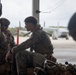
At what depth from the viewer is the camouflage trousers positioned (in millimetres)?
4789

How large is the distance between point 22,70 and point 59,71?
0.96 meters

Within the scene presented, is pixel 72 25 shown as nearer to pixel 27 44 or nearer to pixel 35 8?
pixel 27 44

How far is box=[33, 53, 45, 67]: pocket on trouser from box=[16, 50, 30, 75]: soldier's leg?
0.12 meters

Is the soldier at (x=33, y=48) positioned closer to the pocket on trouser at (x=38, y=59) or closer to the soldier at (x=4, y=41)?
the pocket on trouser at (x=38, y=59)

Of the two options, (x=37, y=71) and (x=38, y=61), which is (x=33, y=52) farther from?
(x=37, y=71)

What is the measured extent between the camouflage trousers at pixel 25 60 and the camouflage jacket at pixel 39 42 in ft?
0.38

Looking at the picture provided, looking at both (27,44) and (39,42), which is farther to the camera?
(39,42)

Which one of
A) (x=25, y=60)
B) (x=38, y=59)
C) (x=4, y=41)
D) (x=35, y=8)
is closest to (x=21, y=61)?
(x=25, y=60)

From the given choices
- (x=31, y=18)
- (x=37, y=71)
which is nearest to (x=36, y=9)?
(x=31, y=18)

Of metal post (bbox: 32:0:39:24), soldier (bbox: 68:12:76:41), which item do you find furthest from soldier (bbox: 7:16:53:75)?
metal post (bbox: 32:0:39:24)

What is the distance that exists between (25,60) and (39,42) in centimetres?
39

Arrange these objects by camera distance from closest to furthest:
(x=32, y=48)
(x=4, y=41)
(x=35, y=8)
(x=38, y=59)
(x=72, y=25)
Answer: (x=72, y=25)
(x=38, y=59)
(x=32, y=48)
(x=4, y=41)
(x=35, y=8)

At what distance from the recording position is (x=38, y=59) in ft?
15.7

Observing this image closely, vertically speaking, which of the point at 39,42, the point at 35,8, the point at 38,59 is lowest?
the point at 35,8
